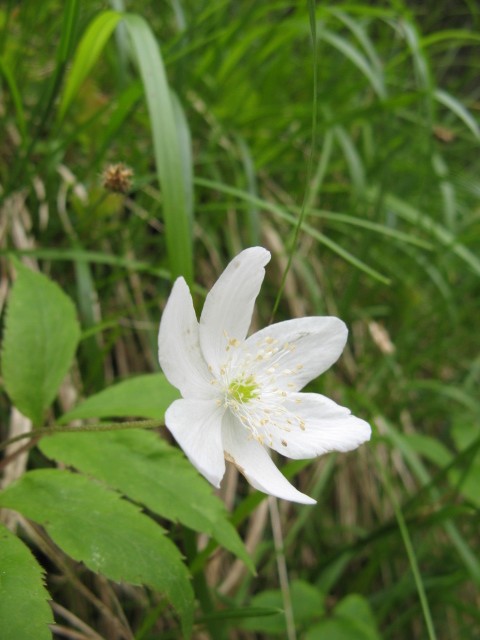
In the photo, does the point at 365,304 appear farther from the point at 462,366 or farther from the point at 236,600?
the point at 236,600

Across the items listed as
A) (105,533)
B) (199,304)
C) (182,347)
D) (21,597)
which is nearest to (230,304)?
(182,347)

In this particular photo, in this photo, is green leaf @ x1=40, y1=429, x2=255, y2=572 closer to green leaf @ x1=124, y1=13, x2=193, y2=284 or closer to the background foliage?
the background foliage

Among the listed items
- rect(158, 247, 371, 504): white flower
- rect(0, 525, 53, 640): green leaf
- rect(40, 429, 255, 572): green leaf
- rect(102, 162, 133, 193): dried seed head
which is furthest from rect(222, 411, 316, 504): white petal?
rect(102, 162, 133, 193): dried seed head

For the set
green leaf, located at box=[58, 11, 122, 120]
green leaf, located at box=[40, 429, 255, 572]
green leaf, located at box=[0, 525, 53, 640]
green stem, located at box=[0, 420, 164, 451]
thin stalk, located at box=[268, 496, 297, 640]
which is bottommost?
thin stalk, located at box=[268, 496, 297, 640]

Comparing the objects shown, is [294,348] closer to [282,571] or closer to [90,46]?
[282,571]

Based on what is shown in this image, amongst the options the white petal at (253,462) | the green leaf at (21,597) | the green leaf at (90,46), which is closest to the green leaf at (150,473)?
the white petal at (253,462)

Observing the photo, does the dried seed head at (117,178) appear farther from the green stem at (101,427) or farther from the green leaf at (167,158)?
the green stem at (101,427)
